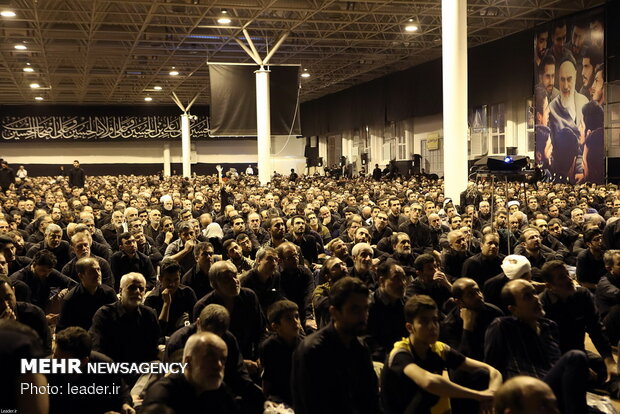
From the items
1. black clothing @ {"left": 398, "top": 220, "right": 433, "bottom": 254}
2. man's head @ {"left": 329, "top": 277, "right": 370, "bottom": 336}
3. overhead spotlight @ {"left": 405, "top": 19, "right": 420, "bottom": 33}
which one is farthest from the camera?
overhead spotlight @ {"left": 405, "top": 19, "right": 420, "bottom": 33}

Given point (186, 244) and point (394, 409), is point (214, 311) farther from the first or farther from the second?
point (186, 244)

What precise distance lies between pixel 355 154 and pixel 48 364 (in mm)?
36460

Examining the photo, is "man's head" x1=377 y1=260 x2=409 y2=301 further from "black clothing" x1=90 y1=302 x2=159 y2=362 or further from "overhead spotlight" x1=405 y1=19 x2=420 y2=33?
"overhead spotlight" x1=405 y1=19 x2=420 y2=33

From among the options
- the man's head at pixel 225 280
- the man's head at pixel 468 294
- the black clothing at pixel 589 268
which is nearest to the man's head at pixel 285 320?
the man's head at pixel 225 280

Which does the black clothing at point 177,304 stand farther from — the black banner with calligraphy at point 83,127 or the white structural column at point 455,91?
the black banner with calligraphy at point 83,127

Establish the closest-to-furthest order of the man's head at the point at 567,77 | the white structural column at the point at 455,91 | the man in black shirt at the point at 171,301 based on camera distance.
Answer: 1. the man in black shirt at the point at 171,301
2. the white structural column at the point at 455,91
3. the man's head at the point at 567,77

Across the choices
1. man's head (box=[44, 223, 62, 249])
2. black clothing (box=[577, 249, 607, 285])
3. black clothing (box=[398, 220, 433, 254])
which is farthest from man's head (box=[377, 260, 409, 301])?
man's head (box=[44, 223, 62, 249])

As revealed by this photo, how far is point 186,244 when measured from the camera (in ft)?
26.2

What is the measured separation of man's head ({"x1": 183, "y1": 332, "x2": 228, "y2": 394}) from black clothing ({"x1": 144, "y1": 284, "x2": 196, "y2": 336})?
2.46 m

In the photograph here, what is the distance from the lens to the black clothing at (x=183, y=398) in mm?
3131

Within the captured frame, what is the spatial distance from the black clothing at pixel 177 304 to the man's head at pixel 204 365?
2.46 m

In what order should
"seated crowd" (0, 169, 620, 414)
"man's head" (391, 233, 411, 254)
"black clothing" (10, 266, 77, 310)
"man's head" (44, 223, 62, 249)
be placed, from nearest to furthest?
"seated crowd" (0, 169, 620, 414) < "black clothing" (10, 266, 77, 310) < "man's head" (391, 233, 411, 254) < "man's head" (44, 223, 62, 249)

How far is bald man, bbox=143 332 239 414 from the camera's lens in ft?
10.5

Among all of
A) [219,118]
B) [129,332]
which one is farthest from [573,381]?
[219,118]
